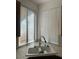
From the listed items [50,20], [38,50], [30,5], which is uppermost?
[30,5]

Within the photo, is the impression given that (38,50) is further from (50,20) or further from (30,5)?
(30,5)

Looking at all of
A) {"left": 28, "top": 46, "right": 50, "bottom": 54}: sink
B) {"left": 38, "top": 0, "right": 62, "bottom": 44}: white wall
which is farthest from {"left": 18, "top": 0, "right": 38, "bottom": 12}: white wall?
{"left": 28, "top": 46, "right": 50, "bottom": 54}: sink

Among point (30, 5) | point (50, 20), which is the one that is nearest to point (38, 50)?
→ point (50, 20)

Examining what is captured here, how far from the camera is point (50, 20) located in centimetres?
111

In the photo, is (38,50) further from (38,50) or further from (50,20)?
(50,20)

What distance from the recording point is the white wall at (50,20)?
1.08 metres

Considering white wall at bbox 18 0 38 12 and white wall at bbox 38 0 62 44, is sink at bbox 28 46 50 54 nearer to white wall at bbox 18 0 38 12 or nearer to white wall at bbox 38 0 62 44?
white wall at bbox 38 0 62 44

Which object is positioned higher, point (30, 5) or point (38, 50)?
point (30, 5)

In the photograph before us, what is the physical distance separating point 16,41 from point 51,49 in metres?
0.41

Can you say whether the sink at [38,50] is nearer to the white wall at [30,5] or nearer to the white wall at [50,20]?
the white wall at [50,20]

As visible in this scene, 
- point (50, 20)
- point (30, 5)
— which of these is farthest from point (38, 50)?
point (30, 5)

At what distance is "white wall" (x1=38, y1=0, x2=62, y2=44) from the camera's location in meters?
1.08
